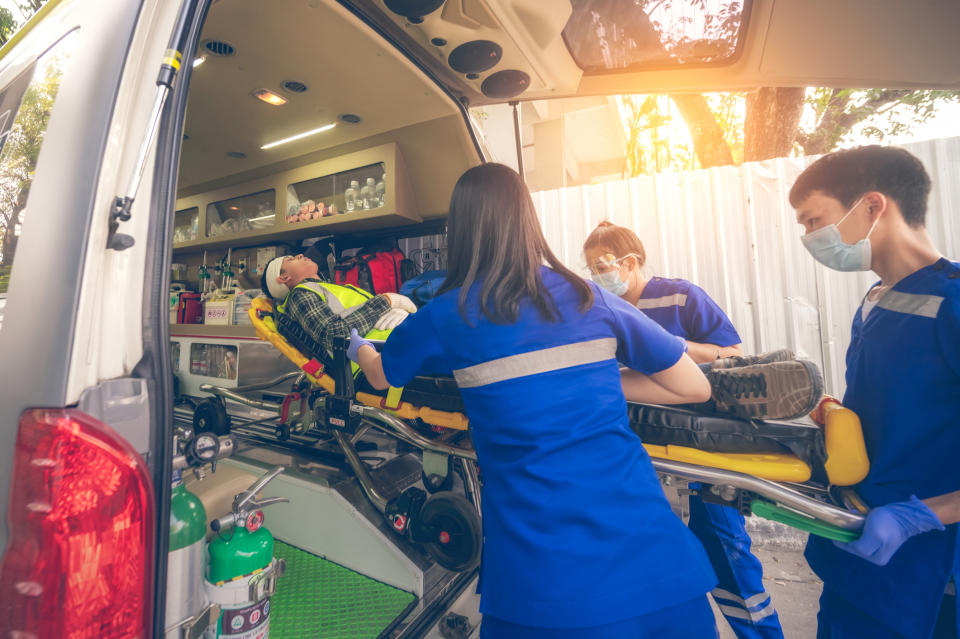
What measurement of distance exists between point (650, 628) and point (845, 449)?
30.5 inches

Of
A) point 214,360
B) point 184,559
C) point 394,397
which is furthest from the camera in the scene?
point 214,360

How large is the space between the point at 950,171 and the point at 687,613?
Answer: 3.68 meters

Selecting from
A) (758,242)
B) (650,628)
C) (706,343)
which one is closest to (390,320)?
(706,343)

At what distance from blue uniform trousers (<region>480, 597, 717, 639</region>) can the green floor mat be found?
649mm

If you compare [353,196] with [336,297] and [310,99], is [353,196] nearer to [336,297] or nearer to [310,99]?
[310,99]

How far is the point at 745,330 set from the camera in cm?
338

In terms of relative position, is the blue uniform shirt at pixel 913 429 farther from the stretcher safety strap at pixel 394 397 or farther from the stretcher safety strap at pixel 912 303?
the stretcher safety strap at pixel 394 397

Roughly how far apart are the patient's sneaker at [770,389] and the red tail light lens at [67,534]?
4.92ft

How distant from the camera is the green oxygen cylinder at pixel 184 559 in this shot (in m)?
0.91

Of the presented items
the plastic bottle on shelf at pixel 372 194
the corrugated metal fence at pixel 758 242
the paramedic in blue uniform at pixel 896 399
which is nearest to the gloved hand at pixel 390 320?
the plastic bottle on shelf at pixel 372 194

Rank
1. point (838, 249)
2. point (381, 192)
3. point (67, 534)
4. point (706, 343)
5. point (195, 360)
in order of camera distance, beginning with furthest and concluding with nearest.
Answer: point (195, 360)
point (381, 192)
point (706, 343)
point (838, 249)
point (67, 534)

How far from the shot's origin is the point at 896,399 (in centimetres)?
123

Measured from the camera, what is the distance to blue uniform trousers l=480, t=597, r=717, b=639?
3.22 feet

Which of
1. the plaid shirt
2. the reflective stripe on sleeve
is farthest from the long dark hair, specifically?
the reflective stripe on sleeve
